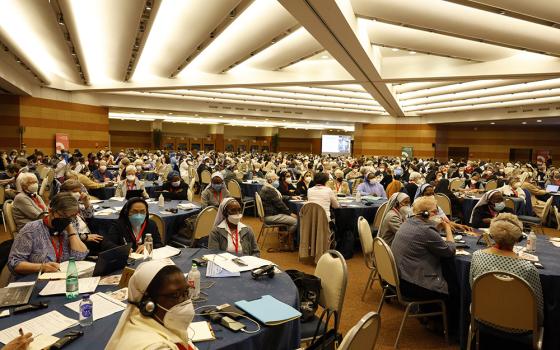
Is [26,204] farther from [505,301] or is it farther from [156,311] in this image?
[505,301]

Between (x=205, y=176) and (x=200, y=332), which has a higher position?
(x=205, y=176)

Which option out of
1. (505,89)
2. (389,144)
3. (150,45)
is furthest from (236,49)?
(389,144)

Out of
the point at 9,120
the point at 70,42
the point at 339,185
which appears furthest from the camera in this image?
the point at 9,120

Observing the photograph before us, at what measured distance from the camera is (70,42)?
9.52m

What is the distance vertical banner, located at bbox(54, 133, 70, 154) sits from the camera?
1875 centimetres

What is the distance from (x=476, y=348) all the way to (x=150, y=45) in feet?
35.6

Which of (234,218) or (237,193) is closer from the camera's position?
(234,218)

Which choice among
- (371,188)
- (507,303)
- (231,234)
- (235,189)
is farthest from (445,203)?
(231,234)

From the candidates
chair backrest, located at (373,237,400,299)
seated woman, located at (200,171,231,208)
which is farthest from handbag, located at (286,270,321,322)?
seated woman, located at (200,171,231,208)

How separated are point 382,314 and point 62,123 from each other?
63.4ft

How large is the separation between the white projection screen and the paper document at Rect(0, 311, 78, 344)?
37816 millimetres

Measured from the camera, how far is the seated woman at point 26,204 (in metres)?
5.24

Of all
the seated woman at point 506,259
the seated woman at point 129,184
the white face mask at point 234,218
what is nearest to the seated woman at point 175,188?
the seated woman at point 129,184

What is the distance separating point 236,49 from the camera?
424 inches
